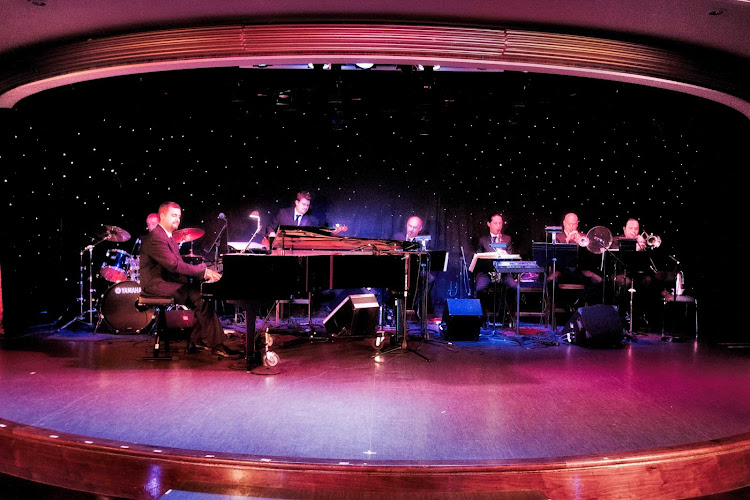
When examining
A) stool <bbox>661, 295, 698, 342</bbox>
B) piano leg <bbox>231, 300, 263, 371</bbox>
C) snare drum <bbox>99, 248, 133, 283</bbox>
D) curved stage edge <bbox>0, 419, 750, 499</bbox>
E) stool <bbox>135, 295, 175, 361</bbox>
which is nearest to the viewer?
curved stage edge <bbox>0, 419, 750, 499</bbox>

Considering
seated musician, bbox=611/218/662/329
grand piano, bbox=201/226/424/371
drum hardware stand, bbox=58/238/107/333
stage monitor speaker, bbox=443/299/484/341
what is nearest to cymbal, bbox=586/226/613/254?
seated musician, bbox=611/218/662/329

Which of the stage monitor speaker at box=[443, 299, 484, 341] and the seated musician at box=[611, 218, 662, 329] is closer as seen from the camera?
the stage monitor speaker at box=[443, 299, 484, 341]

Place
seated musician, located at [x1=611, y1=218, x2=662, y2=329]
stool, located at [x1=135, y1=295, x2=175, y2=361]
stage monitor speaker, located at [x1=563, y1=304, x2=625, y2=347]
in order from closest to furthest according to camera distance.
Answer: stool, located at [x1=135, y1=295, x2=175, y2=361], stage monitor speaker, located at [x1=563, y1=304, x2=625, y2=347], seated musician, located at [x1=611, y1=218, x2=662, y2=329]

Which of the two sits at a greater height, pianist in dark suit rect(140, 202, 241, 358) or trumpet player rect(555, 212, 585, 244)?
trumpet player rect(555, 212, 585, 244)

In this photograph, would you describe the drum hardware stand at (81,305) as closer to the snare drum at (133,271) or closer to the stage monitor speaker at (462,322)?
the snare drum at (133,271)

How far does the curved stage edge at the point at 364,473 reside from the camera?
2.64 meters

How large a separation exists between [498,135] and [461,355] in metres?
4.44

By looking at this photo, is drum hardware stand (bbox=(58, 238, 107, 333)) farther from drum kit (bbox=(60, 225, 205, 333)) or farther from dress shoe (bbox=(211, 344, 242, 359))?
dress shoe (bbox=(211, 344, 242, 359))

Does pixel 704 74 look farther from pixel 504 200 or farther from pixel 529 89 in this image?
pixel 504 200

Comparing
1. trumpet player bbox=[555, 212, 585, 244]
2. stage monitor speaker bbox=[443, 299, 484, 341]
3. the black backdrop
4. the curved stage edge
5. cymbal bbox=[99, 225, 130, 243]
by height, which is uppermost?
the black backdrop

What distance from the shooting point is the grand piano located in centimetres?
459

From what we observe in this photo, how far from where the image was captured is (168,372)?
185 inches

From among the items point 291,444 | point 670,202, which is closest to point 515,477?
point 291,444

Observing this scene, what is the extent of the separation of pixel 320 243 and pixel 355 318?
1396 millimetres
